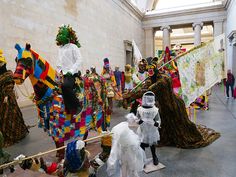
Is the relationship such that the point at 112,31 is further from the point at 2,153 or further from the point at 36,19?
the point at 2,153

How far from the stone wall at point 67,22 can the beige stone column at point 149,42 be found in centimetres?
403

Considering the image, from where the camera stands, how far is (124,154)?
→ 7.67 ft

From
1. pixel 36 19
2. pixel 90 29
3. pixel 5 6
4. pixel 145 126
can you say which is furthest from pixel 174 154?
pixel 90 29

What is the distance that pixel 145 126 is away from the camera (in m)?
3.41

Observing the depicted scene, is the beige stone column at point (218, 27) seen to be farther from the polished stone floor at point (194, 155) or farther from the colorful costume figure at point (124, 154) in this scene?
the colorful costume figure at point (124, 154)

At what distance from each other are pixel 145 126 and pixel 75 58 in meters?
1.65

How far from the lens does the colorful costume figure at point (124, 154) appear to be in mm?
2232

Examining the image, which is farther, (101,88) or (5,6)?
(5,6)

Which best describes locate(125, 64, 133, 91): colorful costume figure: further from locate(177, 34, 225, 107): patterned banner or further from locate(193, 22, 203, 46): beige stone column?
locate(193, 22, 203, 46): beige stone column

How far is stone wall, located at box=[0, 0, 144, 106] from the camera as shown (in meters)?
7.31

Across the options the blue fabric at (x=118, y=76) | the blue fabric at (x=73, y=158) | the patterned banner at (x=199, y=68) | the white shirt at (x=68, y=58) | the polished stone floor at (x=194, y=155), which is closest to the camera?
the blue fabric at (x=73, y=158)

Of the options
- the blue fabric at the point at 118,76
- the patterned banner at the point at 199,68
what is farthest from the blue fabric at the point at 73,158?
the blue fabric at the point at 118,76

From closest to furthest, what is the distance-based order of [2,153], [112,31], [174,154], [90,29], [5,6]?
[2,153] → [174,154] → [5,6] → [90,29] → [112,31]

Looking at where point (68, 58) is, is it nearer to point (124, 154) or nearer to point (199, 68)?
point (124, 154)
